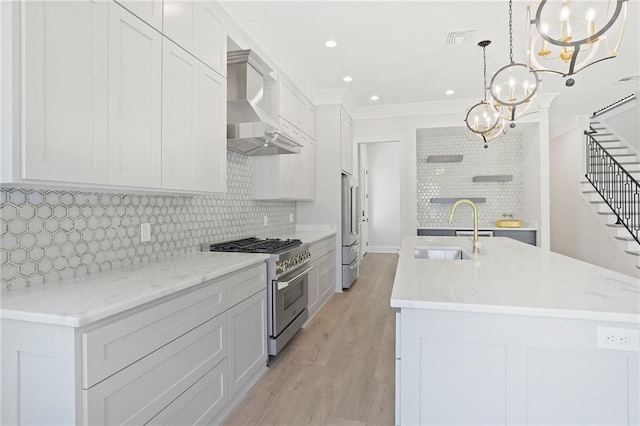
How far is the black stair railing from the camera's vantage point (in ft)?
17.7

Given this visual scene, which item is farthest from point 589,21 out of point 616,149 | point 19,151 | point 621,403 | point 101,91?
point 616,149

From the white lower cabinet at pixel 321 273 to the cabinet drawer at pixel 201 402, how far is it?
1752mm

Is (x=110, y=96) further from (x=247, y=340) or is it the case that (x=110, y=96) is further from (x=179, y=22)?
(x=247, y=340)

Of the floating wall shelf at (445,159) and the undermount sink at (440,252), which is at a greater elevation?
the floating wall shelf at (445,159)

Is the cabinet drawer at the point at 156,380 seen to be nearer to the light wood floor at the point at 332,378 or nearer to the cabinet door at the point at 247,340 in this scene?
the cabinet door at the point at 247,340

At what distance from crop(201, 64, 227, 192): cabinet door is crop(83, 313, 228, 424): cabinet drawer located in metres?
0.93

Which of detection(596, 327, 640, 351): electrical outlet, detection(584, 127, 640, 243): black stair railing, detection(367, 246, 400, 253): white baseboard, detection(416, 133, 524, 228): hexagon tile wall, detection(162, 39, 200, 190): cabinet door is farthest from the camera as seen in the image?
detection(367, 246, 400, 253): white baseboard

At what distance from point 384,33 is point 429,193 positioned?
3.87 meters

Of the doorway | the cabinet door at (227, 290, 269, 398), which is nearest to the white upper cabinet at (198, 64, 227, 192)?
the cabinet door at (227, 290, 269, 398)

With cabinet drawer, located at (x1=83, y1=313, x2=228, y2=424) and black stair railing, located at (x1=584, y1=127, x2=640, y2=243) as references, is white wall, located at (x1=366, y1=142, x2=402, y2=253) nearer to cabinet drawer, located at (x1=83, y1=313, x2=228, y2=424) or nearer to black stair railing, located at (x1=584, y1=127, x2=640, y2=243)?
black stair railing, located at (x1=584, y1=127, x2=640, y2=243)

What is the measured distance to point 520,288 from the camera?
1.47 metres

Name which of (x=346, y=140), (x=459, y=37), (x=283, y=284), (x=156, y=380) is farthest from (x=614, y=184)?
(x=156, y=380)

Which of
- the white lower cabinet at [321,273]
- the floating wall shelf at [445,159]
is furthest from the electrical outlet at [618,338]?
the floating wall shelf at [445,159]

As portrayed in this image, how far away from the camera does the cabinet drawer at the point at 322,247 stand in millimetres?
3861
